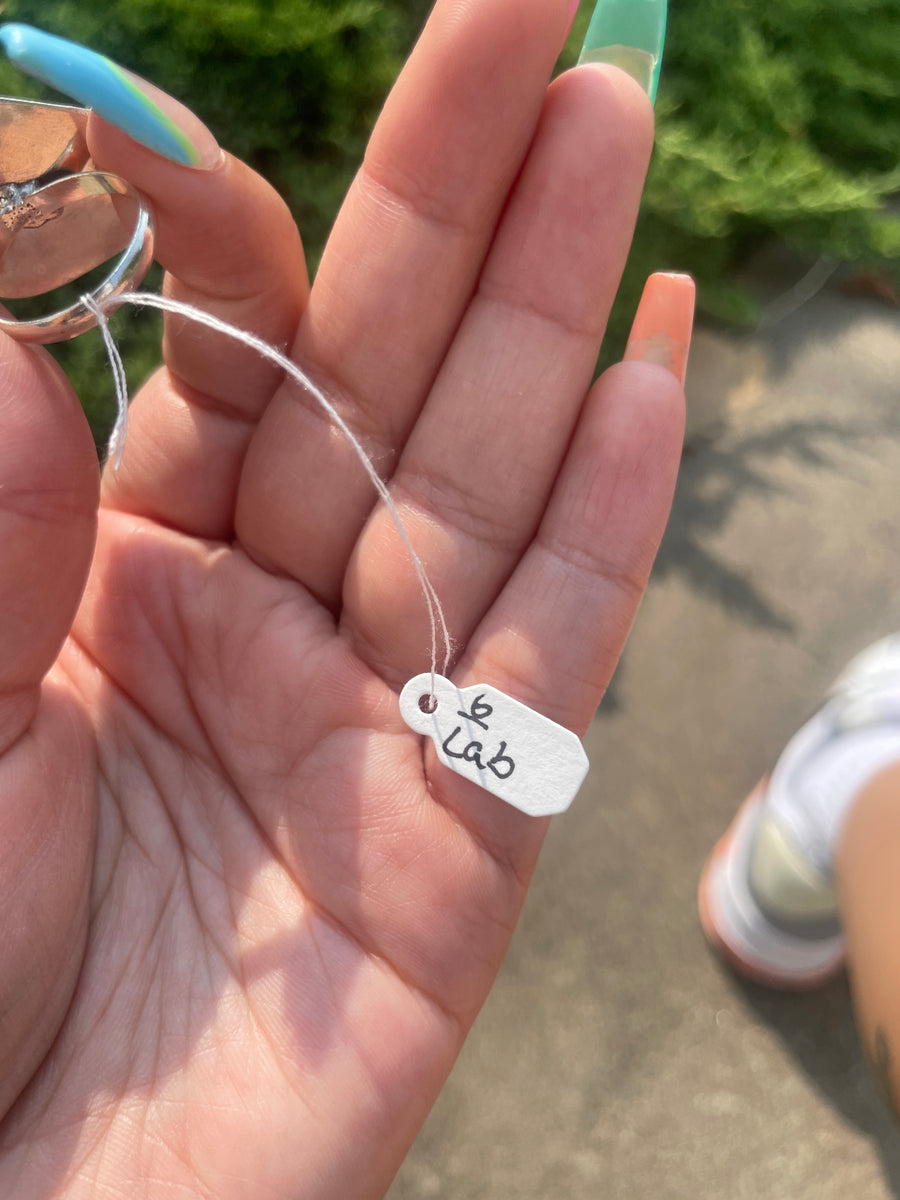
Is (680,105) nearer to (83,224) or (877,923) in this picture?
(83,224)

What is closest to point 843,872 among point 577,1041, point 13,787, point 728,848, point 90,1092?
point 728,848

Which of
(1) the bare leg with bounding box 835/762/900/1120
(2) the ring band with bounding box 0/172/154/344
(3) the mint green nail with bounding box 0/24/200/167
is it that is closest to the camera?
(3) the mint green nail with bounding box 0/24/200/167

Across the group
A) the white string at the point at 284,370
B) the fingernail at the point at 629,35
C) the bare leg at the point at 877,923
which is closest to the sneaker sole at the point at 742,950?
the bare leg at the point at 877,923

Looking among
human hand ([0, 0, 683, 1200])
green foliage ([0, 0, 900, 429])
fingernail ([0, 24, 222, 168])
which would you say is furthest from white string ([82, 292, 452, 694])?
green foliage ([0, 0, 900, 429])

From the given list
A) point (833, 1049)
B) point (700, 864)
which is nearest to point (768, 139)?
point (700, 864)

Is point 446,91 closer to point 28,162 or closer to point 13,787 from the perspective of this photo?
point 28,162

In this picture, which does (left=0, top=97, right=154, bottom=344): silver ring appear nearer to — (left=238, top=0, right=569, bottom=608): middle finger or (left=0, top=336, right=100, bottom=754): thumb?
(left=0, top=336, right=100, bottom=754): thumb

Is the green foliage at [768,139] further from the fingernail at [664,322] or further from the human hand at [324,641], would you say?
the human hand at [324,641]
